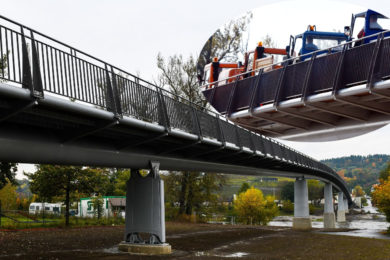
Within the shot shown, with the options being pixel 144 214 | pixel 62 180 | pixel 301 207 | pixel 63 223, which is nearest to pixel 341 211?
pixel 301 207

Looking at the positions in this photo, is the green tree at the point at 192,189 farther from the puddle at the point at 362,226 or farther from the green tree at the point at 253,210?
the green tree at the point at 253,210

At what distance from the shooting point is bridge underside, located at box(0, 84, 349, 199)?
11227 millimetres

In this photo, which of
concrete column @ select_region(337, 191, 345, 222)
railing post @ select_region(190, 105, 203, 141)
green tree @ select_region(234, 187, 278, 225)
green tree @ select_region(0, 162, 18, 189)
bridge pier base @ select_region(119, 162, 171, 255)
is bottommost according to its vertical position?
concrete column @ select_region(337, 191, 345, 222)

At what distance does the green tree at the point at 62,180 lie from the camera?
3173 cm

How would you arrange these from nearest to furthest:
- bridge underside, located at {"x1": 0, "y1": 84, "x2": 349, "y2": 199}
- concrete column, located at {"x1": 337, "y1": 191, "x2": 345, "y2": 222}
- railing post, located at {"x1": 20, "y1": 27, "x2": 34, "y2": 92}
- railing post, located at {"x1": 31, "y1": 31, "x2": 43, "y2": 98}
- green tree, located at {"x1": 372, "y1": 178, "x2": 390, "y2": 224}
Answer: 1. railing post, located at {"x1": 20, "y1": 27, "x2": 34, "y2": 92}
2. railing post, located at {"x1": 31, "y1": 31, "x2": 43, "y2": 98}
3. bridge underside, located at {"x1": 0, "y1": 84, "x2": 349, "y2": 199}
4. green tree, located at {"x1": 372, "y1": 178, "x2": 390, "y2": 224}
5. concrete column, located at {"x1": 337, "y1": 191, "x2": 345, "y2": 222}

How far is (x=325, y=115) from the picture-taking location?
128ft

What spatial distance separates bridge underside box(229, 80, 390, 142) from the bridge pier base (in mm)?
15581

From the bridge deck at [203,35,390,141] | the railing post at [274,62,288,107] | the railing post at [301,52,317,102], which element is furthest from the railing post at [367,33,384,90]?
the railing post at [274,62,288,107]

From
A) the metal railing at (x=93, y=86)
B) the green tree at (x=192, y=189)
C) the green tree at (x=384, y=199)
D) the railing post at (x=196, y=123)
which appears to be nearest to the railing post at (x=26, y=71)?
the metal railing at (x=93, y=86)

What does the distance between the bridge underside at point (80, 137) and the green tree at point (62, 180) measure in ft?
38.1

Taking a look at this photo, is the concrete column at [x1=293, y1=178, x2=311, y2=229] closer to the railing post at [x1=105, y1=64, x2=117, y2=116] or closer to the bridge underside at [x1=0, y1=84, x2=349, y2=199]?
the bridge underside at [x1=0, y1=84, x2=349, y2=199]

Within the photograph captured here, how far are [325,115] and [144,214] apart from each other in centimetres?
2435

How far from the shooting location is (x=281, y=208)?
Result: 439 feet

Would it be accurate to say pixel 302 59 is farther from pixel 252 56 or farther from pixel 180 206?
pixel 180 206
